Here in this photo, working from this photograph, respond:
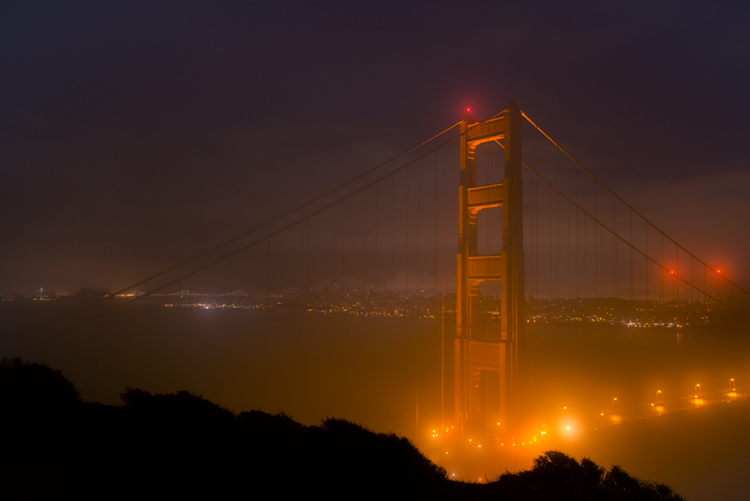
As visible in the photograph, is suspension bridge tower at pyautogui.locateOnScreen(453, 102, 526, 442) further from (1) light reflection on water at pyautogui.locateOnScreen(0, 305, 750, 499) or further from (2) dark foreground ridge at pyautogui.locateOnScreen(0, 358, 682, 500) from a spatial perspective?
(2) dark foreground ridge at pyautogui.locateOnScreen(0, 358, 682, 500)

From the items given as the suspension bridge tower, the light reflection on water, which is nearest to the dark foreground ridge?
the suspension bridge tower

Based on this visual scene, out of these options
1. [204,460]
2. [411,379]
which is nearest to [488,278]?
[204,460]

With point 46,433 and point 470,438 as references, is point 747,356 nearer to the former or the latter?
point 470,438

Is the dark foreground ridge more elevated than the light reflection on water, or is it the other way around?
the dark foreground ridge

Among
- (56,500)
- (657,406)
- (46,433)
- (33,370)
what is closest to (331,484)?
(56,500)

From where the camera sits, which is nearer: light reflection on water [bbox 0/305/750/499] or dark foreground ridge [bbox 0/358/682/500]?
dark foreground ridge [bbox 0/358/682/500]

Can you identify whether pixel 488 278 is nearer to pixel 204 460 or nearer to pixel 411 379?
pixel 204 460
